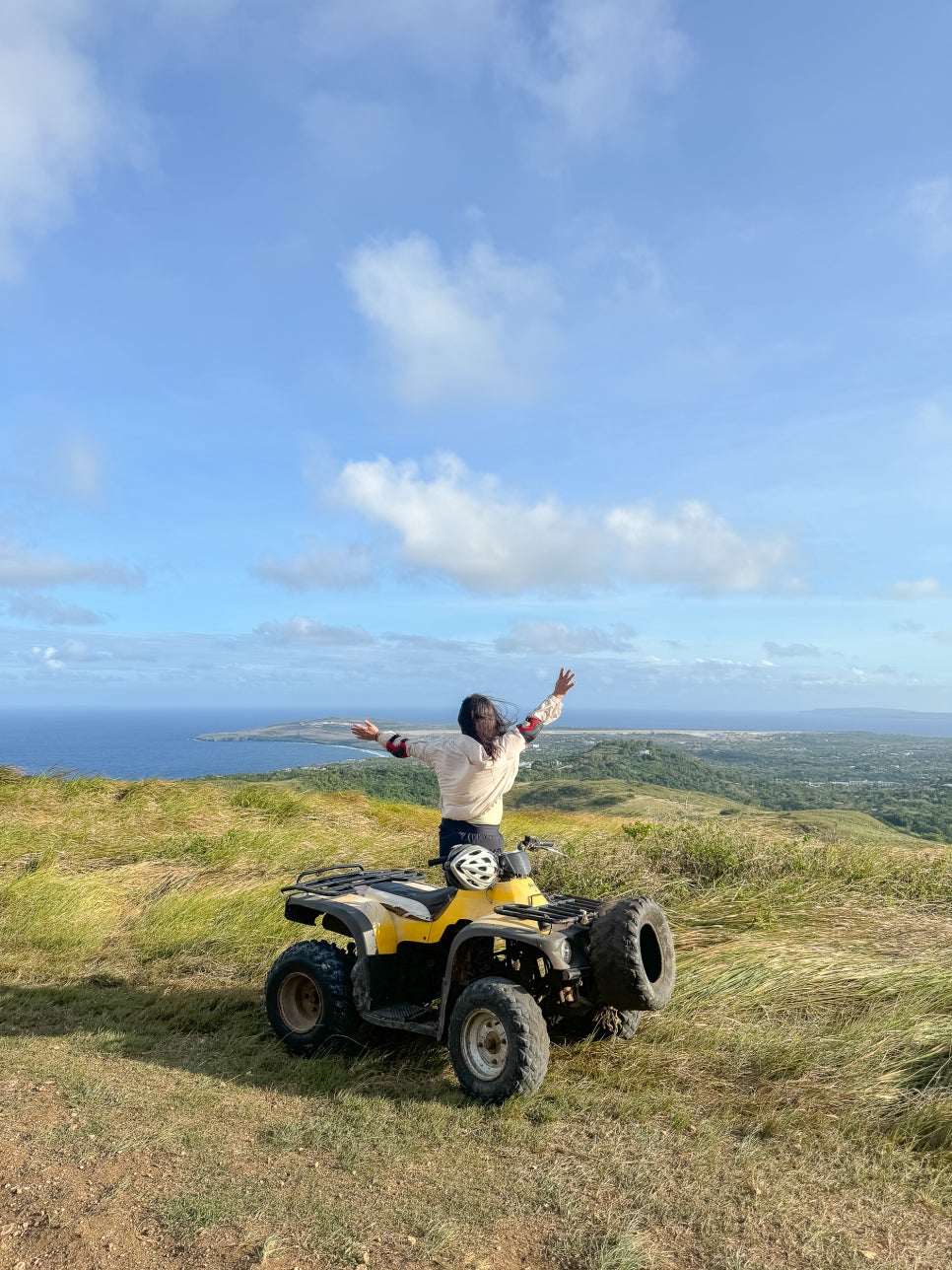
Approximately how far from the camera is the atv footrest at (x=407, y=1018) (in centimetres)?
479

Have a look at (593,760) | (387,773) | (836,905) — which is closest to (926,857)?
(836,905)

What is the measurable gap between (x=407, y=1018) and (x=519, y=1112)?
993mm

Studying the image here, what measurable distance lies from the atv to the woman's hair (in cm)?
66

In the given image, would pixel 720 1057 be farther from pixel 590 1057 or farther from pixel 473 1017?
pixel 473 1017

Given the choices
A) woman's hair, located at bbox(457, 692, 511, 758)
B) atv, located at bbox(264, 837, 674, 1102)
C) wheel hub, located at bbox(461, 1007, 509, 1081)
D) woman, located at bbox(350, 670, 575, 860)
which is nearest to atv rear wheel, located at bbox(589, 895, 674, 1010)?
atv, located at bbox(264, 837, 674, 1102)

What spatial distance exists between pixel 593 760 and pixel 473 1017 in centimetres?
3413

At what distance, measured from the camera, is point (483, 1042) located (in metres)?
4.49

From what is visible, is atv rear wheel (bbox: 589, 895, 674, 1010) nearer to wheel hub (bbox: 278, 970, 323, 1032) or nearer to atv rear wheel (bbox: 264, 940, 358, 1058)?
atv rear wheel (bbox: 264, 940, 358, 1058)

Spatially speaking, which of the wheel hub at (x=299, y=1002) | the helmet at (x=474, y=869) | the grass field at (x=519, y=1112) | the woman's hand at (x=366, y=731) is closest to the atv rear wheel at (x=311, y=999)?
the wheel hub at (x=299, y=1002)

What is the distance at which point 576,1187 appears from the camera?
3512 mm

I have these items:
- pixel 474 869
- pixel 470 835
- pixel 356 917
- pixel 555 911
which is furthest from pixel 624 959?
pixel 356 917

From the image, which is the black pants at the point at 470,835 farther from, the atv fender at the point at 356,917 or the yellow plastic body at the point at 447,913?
the atv fender at the point at 356,917

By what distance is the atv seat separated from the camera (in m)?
5.13

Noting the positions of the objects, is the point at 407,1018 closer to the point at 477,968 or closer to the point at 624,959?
the point at 477,968
